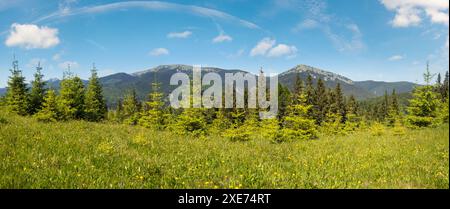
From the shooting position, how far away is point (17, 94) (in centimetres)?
2720

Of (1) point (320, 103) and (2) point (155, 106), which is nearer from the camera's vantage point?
(2) point (155, 106)

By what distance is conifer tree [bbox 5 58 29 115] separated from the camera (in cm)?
2678

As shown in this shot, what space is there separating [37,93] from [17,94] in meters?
1.80

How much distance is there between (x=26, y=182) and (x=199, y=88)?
51.5 ft

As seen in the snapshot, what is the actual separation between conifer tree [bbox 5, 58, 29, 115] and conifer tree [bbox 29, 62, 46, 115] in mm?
632

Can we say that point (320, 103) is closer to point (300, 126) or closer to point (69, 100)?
point (300, 126)

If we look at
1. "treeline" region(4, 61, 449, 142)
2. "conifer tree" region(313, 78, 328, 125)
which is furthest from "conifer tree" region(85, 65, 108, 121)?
"conifer tree" region(313, 78, 328, 125)

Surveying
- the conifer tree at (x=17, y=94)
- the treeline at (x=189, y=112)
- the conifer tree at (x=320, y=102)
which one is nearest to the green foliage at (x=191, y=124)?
the treeline at (x=189, y=112)

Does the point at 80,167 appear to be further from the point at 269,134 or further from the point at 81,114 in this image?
the point at 81,114

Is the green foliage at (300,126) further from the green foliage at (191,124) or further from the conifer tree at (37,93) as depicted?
the conifer tree at (37,93)

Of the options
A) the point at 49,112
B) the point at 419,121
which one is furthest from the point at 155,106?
the point at 419,121

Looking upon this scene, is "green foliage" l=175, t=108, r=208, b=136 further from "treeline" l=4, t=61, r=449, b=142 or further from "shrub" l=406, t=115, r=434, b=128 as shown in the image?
"shrub" l=406, t=115, r=434, b=128

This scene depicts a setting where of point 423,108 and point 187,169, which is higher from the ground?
point 423,108

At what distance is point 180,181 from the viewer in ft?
20.2
